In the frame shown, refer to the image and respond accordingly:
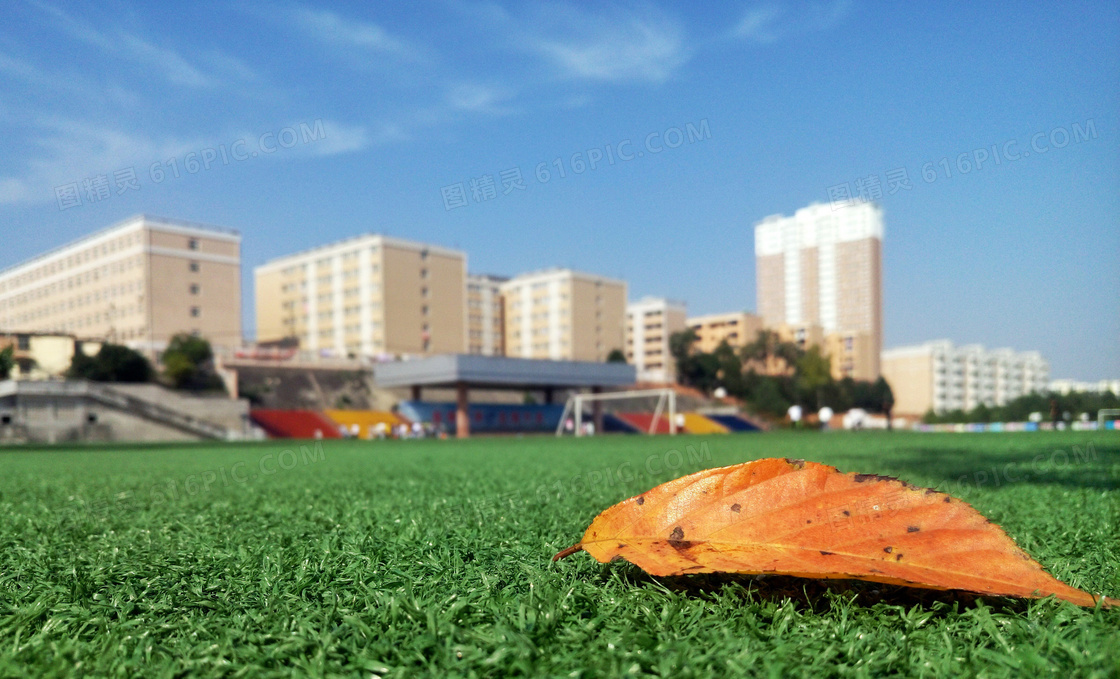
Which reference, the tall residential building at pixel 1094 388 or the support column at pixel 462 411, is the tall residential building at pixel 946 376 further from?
the support column at pixel 462 411

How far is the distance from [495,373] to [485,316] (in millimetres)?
43465

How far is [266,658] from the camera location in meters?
0.92

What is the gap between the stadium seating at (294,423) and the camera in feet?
116

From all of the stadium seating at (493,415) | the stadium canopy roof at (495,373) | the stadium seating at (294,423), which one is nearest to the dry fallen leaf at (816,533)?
the stadium seating at (294,423)

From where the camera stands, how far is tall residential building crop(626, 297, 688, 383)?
89438mm

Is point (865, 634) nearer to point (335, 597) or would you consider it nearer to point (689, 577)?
point (689, 577)

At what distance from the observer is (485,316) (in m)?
82.4

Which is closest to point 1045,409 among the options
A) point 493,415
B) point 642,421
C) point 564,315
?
point 642,421

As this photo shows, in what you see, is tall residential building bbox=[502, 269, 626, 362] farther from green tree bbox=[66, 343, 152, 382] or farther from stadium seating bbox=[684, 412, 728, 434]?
green tree bbox=[66, 343, 152, 382]

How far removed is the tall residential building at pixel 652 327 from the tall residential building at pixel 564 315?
8288 mm

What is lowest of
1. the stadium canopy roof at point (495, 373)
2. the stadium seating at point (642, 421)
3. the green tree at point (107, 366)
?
the stadium seating at point (642, 421)

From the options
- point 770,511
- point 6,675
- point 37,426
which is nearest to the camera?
point 6,675

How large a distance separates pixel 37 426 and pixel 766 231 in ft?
322

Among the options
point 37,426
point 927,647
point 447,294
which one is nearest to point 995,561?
point 927,647
